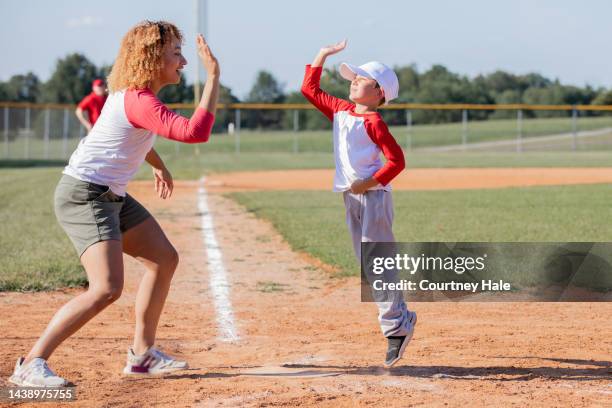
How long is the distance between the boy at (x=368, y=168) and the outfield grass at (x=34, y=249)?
→ 3937 millimetres

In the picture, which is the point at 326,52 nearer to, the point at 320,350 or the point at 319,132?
the point at 320,350

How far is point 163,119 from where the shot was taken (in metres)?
4.43

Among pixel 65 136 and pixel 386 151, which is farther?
pixel 65 136

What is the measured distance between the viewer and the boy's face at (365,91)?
5.13 m

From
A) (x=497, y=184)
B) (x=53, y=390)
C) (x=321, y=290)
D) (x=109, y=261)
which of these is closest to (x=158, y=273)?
(x=109, y=261)

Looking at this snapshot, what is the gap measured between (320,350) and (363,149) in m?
1.40

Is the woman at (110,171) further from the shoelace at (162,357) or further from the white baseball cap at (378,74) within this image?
the white baseball cap at (378,74)

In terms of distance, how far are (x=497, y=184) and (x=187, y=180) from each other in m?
7.57

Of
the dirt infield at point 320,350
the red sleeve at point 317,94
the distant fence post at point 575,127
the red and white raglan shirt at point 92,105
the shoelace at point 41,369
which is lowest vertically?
the dirt infield at point 320,350

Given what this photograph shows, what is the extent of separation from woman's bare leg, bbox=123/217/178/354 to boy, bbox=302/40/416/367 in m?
1.03

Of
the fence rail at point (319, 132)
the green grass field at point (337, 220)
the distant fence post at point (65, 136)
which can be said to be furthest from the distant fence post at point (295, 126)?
the green grass field at point (337, 220)

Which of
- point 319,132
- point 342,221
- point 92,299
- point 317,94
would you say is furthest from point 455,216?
point 319,132

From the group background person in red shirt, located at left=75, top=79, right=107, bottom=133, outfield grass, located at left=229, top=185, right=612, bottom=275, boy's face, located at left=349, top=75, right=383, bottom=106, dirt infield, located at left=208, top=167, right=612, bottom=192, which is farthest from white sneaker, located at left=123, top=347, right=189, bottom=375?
dirt infield, located at left=208, top=167, right=612, bottom=192

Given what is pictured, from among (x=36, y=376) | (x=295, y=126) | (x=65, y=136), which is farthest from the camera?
(x=295, y=126)
